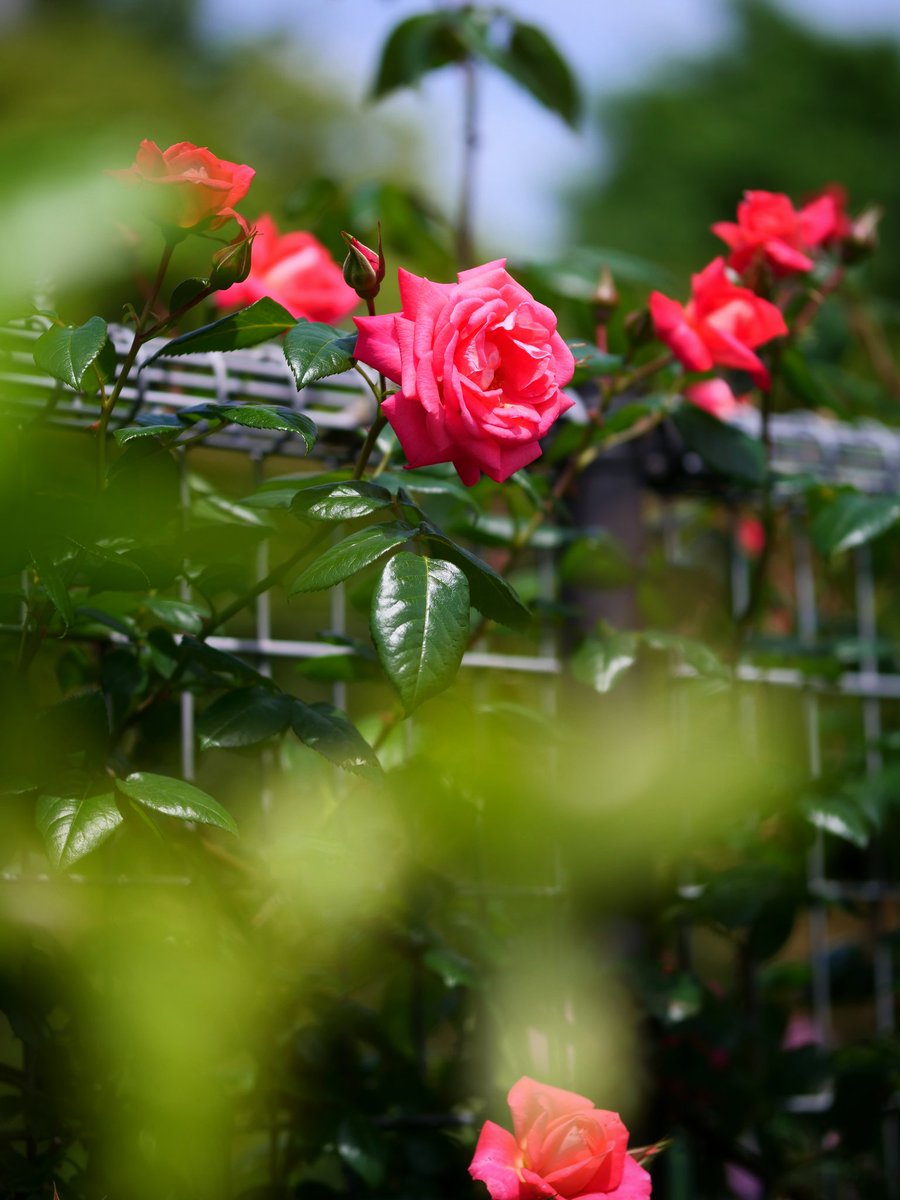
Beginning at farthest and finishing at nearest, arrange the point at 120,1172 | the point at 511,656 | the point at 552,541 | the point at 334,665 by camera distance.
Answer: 1. the point at 511,656
2. the point at 552,541
3. the point at 334,665
4. the point at 120,1172

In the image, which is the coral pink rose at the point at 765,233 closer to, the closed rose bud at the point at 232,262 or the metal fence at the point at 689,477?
the metal fence at the point at 689,477

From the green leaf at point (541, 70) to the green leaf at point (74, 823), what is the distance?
1.04 metres

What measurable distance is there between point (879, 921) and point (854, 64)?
17.1m

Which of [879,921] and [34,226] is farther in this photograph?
[879,921]

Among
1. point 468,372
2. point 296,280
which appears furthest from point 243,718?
point 296,280

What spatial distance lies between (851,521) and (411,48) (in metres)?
0.76

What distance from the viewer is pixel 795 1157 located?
1.46 metres

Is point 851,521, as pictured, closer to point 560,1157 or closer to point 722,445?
point 722,445

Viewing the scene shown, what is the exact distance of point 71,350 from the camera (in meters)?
0.71

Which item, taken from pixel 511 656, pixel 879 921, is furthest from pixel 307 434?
pixel 879 921

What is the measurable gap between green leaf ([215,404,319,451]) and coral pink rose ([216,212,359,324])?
15.9 inches

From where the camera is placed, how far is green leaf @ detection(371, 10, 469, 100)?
148 centimetres

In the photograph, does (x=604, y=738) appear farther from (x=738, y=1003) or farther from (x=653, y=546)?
(x=653, y=546)

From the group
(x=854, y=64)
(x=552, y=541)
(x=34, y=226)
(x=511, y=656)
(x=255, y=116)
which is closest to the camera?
(x=34, y=226)
